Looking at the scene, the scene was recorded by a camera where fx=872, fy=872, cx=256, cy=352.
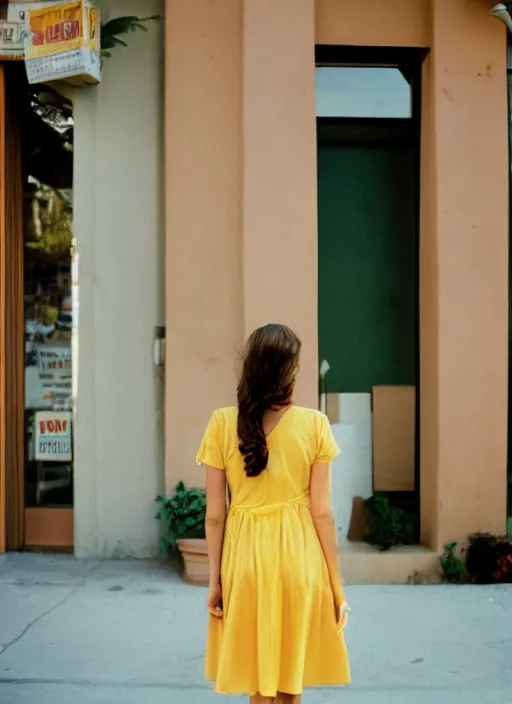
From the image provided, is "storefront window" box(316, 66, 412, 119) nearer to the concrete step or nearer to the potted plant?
the potted plant

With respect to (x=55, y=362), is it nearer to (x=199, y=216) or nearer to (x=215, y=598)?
(x=199, y=216)

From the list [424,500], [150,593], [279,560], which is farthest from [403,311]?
[279,560]

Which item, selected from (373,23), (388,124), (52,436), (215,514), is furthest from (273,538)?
(373,23)

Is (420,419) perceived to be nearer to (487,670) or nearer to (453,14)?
(487,670)

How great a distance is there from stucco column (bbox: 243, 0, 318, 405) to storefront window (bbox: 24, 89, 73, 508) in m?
1.77

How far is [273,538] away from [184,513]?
3341mm

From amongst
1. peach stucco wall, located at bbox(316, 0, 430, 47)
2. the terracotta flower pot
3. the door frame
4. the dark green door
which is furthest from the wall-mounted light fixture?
the terracotta flower pot

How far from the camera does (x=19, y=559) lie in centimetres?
705

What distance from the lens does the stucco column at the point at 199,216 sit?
6.76m

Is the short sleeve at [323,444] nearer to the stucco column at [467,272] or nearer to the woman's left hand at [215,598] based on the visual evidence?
the woman's left hand at [215,598]

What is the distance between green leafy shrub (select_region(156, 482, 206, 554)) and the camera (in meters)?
6.46

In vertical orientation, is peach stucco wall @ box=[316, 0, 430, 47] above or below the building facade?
above

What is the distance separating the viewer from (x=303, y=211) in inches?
259

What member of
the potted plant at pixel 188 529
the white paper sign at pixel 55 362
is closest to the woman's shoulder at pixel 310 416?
the potted plant at pixel 188 529
